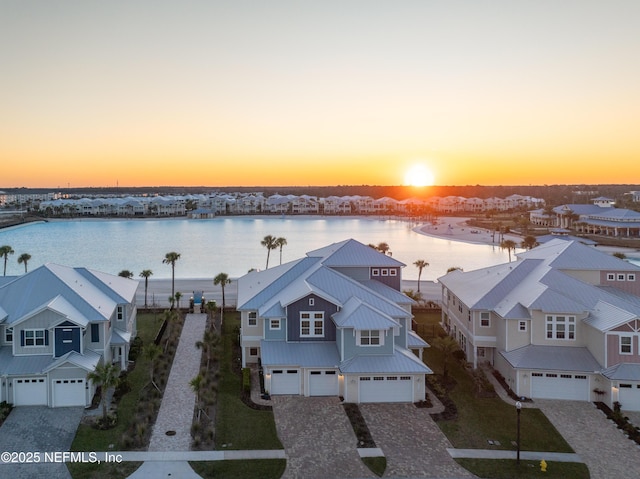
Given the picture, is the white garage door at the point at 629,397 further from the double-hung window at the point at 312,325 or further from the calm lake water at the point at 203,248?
the calm lake water at the point at 203,248

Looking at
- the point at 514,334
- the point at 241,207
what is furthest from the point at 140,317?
the point at 241,207

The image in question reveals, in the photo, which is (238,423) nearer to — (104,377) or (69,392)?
(104,377)

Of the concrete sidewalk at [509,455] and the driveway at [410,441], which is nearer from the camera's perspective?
the driveway at [410,441]

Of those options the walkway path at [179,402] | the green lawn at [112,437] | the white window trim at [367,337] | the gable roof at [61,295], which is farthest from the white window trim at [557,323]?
the gable roof at [61,295]

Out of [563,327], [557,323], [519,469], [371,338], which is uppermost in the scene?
[557,323]

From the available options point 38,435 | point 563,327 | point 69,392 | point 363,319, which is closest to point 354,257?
point 363,319

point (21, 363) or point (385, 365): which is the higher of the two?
point (21, 363)
